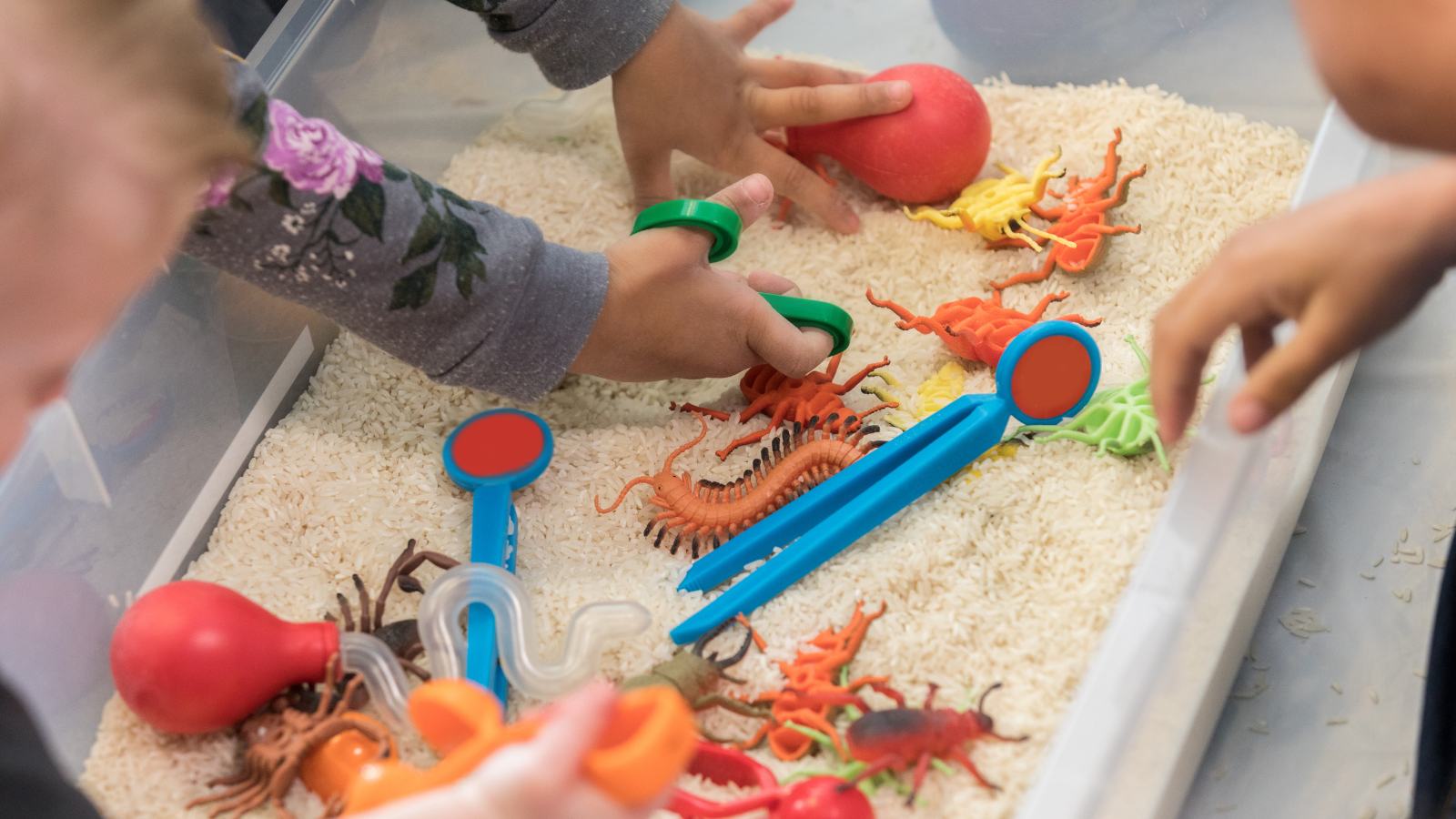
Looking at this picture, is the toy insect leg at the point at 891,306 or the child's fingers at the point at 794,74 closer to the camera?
the toy insect leg at the point at 891,306

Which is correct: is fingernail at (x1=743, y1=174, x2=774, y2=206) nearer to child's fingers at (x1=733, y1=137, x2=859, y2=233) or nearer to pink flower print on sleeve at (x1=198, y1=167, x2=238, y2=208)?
child's fingers at (x1=733, y1=137, x2=859, y2=233)

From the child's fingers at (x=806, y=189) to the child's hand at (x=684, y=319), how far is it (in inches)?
5.8

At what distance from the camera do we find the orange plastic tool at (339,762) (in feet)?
2.26

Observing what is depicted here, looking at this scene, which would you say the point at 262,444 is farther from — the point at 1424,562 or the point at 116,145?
the point at 1424,562

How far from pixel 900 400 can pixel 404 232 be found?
38 centimetres

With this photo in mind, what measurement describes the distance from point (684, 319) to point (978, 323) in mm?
217

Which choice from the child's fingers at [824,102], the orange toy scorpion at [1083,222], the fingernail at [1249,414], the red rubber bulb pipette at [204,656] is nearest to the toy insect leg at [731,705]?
the red rubber bulb pipette at [204,656]

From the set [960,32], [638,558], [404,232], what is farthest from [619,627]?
[960,32]

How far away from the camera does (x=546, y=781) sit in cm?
41

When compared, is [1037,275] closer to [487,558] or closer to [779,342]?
[779,342]

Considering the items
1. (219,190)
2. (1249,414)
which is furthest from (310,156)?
(1249,414)

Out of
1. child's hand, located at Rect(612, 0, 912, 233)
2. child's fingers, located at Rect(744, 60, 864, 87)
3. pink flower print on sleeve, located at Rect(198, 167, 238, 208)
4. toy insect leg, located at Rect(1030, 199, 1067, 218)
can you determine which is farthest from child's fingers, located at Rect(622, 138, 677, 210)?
pink flower print on sleeve, located at Rect(198, 167, 238, 208)

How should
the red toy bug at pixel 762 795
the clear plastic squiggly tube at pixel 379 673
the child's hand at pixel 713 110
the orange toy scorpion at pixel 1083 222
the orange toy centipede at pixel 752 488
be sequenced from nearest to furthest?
the red toy bug at pixel 762 795
the clear plastic squiggly tube at pixel 379 673
the orange toy centipede at pixel 752 488
the orange toy scorpion at pixel 1083 222
the child's hand at pixel 713 110

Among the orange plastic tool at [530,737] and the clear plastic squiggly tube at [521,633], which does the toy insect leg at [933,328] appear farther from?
the orange plastic tool at [530,737]
